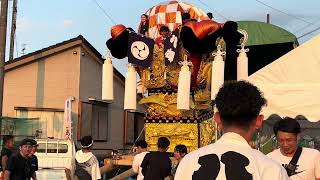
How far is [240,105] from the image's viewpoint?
8.01 feet

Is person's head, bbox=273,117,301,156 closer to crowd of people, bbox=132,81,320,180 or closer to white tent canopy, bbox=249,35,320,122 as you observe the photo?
crowd of people, bbox=132,81,320,180

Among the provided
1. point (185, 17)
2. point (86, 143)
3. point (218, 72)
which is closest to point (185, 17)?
point (185, 17)

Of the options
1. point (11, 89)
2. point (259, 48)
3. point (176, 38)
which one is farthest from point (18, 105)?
point (176, 38)

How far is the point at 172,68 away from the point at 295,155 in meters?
7.00

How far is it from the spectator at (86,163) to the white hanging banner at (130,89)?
247cm

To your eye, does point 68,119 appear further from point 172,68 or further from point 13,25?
point 172,68

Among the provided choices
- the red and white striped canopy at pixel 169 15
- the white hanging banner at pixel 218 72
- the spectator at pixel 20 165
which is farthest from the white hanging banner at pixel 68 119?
the spectator at pixel 20 165

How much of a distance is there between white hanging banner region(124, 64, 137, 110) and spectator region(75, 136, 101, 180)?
8.11ft

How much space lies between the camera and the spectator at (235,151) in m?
2.36

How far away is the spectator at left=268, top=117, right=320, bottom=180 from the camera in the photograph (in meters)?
4.22

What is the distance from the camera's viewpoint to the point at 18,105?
69.2ft

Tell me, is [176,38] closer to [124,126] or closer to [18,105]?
[18,105]

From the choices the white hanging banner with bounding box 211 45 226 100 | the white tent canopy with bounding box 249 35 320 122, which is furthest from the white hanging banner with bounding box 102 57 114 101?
the white tent canopy with bounding box 249 35 320 122

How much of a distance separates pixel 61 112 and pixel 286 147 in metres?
17.7
